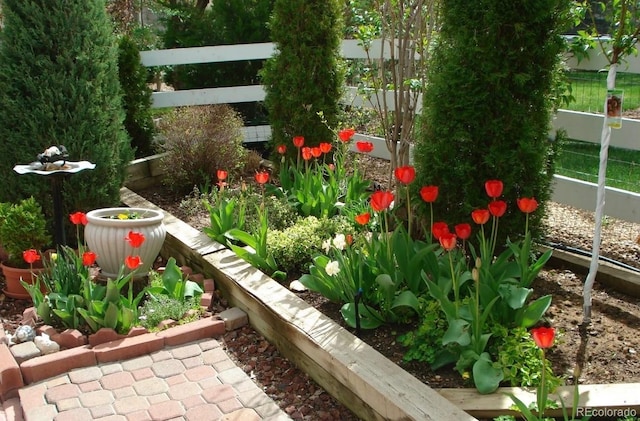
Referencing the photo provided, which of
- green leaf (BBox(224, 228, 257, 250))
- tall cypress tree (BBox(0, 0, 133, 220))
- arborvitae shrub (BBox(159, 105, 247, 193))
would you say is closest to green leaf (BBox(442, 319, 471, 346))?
green leaf (BBox(224, 228, 257, 250))

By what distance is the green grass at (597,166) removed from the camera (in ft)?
19.2

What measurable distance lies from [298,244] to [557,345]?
1765 mm

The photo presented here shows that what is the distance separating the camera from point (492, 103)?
3.71 meters

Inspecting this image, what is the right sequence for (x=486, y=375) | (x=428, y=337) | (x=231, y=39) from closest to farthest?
1. (x=486, y=375)
2. (x=428, y=337)
3. (x=231, y=39)

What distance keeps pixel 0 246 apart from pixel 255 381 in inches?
106

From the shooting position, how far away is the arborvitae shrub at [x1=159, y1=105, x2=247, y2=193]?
6.14 m

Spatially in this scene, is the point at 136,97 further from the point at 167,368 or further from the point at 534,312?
the point at 534,312

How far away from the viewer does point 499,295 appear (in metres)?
3.18

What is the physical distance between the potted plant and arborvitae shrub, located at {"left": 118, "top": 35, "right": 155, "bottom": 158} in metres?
2.26

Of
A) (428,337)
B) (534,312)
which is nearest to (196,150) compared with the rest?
(428,337)

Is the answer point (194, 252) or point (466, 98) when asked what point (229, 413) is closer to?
point (194, 252)

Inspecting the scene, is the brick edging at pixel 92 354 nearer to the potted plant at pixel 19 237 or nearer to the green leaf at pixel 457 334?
the potted plant at pixel 19 237

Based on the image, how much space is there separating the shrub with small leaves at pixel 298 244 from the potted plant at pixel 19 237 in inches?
64.1

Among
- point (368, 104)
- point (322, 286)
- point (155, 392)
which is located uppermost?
point (368, 104)
